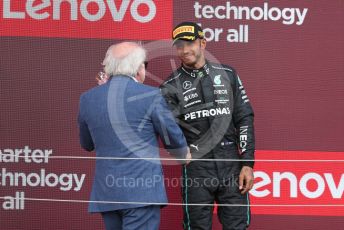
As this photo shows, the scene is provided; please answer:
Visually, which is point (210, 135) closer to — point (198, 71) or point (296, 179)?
point (198, 71)

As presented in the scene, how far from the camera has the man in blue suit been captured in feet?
9.52

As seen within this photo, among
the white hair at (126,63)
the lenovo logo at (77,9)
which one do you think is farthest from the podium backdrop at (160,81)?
the white hair at (126,63)

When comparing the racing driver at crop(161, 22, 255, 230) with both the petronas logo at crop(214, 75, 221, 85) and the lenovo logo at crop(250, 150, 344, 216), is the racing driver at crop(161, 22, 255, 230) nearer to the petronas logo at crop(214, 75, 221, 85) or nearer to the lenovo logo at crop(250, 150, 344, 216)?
the petronas logo at crop(214, 75, 221, 85)

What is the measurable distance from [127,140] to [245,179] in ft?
3.24

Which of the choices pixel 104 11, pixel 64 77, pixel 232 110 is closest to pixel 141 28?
pixel 104 11

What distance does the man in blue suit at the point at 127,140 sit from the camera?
2.90 meters

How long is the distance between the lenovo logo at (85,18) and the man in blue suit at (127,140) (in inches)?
46.0

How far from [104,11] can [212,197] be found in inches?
50.6

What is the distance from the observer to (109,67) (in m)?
2.98

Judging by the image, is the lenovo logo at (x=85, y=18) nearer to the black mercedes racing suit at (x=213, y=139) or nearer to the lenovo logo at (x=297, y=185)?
the black mercedes racing suit at (x=213, y=139)

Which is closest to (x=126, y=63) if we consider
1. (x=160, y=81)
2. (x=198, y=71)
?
(x=198, y=71)

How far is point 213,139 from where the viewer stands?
3.70 m

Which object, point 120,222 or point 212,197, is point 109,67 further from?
point 212,197

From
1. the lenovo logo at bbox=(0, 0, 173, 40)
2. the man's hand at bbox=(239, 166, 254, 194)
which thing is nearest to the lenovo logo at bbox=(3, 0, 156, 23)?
the lenovo logo at bbox=(0, 0, 173, 40)
